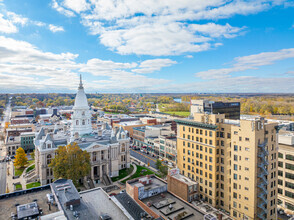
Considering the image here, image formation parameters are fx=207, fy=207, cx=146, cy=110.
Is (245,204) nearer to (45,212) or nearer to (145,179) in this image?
(145,179)

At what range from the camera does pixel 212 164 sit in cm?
5775

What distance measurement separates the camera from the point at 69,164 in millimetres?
60812

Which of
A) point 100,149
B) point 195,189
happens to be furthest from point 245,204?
point 100,149

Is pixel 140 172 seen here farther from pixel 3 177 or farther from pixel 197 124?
pixel 3 177

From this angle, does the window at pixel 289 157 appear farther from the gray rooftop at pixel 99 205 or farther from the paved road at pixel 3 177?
the paved road at pixel 3 177

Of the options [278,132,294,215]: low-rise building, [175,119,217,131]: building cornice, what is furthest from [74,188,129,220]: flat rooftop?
[278,132,294,215]: low-rise building

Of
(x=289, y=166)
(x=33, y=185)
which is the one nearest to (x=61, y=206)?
(x=33, y=185)

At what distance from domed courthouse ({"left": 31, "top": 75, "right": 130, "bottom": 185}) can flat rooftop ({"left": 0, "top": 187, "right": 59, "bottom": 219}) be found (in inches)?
1259

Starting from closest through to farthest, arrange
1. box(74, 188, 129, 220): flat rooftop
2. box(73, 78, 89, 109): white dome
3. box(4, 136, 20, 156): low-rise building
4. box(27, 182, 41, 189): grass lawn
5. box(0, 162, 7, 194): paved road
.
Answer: box(74, 188, 129, 220): flat rooftop < box(27, 182, 41, 189): grass lawn < box(0, 162, 7, 194): paved road < box(73, 78, 89, 109): white dome < box(4, 136, 20, 156): low-rise building

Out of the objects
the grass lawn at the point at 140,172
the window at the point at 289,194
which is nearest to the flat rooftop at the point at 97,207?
the grass lawn at the point at 140,172

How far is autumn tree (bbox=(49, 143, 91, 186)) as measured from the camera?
198 ft

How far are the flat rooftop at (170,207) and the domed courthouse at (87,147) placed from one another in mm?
32747

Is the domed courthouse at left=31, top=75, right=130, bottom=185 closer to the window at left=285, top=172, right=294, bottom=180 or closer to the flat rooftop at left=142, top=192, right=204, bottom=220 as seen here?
the flat rooftop at left=142, top=192, right=204, bottom=220

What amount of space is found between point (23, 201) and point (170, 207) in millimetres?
27781
